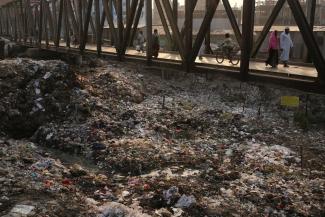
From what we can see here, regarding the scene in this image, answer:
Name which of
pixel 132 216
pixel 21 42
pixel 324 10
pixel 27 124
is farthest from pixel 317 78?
pixel 324 10

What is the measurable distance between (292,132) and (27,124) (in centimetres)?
913

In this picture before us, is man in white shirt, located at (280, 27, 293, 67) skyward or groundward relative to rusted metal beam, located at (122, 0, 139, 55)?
groundward

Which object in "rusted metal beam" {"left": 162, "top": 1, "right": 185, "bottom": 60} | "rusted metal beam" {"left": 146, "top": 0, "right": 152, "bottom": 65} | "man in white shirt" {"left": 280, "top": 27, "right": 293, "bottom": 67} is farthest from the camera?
"rusted metal beam" {"left": 146, "top": 0, "right": 152, "bottom": 65}

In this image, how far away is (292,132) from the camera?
1482 centimetres

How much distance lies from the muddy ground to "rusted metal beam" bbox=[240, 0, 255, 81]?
49 cm

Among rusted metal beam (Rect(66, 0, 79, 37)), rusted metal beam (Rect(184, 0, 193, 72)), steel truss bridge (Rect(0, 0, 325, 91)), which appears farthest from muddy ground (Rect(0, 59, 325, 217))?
→ rusted metal beam (Rect(66, 0, 79, 37))

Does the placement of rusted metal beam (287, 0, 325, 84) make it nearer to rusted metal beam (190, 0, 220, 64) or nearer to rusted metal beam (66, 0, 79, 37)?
rusted metal beam (190, 0, 220, 64)

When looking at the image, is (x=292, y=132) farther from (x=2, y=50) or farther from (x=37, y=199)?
(x=2, y=50)

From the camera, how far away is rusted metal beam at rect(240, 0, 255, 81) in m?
7.00

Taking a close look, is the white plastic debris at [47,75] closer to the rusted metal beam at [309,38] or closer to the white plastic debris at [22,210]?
the white plastic debris at [22,210]

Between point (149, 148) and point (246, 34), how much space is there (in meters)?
5.92

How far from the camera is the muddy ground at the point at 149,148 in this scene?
30.1 ft

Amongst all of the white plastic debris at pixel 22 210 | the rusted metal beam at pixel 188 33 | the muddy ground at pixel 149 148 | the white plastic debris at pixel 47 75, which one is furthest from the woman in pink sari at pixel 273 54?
the white plastic debris at pixel 47 75

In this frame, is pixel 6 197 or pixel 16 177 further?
pixel 16 177
